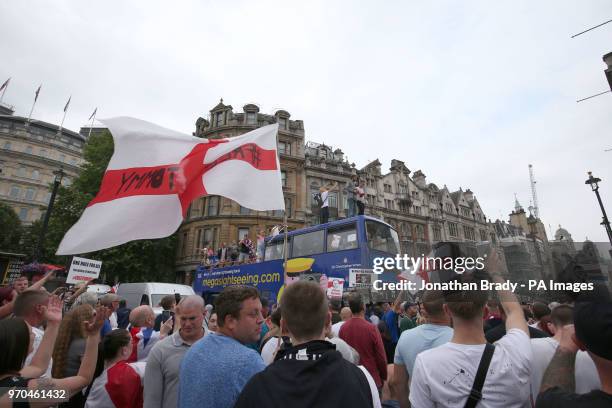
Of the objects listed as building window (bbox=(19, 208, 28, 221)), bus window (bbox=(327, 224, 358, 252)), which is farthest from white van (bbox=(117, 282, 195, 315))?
building window (bbox=(19, 208, 28, 221))

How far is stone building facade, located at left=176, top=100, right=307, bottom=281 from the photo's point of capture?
104 feet

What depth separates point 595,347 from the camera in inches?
58.9

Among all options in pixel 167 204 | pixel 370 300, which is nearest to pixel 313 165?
pixel 370 300

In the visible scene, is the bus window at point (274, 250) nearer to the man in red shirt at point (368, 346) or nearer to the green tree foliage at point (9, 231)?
the man in red shirt at point (368, 346)

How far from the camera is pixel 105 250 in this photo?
2650 centimetres

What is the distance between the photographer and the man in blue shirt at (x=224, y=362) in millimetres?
1943

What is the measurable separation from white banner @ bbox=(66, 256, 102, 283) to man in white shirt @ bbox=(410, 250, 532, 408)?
1221cm

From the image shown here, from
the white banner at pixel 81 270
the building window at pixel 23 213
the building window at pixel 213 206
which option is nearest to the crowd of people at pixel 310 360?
the white banner at pixel 81 270

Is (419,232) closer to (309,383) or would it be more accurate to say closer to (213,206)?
(213,206)

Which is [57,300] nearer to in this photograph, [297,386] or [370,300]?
[297,386]

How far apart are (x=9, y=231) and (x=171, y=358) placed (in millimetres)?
47857

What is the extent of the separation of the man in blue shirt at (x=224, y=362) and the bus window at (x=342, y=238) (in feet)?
35.2

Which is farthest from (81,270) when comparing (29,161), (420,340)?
(29,161)

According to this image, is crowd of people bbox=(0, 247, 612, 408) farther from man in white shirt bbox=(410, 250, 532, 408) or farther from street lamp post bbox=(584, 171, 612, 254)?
street lamp post bbox=(584, 171, 612, 254)
